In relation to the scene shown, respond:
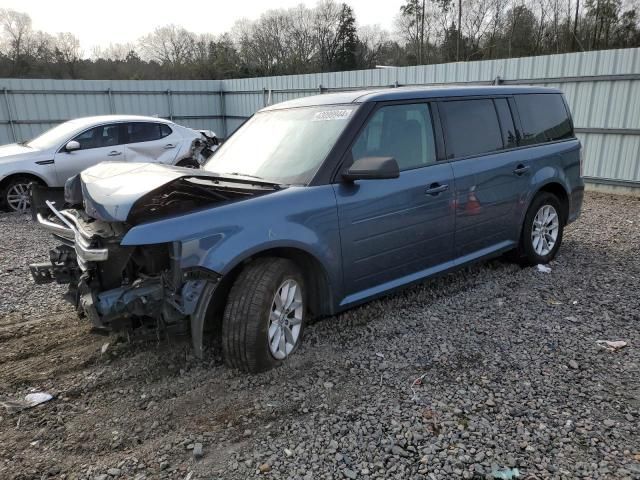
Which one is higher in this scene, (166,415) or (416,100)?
(416,100)

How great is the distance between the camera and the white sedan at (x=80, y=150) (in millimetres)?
8852

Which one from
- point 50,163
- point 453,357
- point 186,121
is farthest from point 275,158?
point 186,121

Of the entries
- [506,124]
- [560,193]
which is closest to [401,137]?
[506,124]

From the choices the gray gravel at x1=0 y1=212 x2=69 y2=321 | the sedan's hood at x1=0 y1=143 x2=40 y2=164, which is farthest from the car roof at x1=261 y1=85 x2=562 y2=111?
the sedan's hood at x1=0 y1=143 x2=40 y2=164

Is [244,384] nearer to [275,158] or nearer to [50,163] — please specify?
[275,158]

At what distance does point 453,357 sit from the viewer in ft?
11.9

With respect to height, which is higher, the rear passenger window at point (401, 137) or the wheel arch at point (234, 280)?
the rear passenger window at point (401, 137)

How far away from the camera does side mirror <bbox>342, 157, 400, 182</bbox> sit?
3438mm

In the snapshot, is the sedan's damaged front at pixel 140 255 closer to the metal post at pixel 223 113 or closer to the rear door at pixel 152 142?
the rear door at pixel 152 142

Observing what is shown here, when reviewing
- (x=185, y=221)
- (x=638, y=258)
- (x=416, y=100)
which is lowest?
(x=638, y=258)

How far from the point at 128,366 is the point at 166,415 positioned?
2.34ft

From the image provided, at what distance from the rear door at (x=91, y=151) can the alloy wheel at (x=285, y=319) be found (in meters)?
7.02

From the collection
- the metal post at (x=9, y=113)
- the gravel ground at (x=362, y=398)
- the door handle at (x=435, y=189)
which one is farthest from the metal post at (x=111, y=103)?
the door handle at (x=435, y=189)

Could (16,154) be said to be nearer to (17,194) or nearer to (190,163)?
(17,194)
